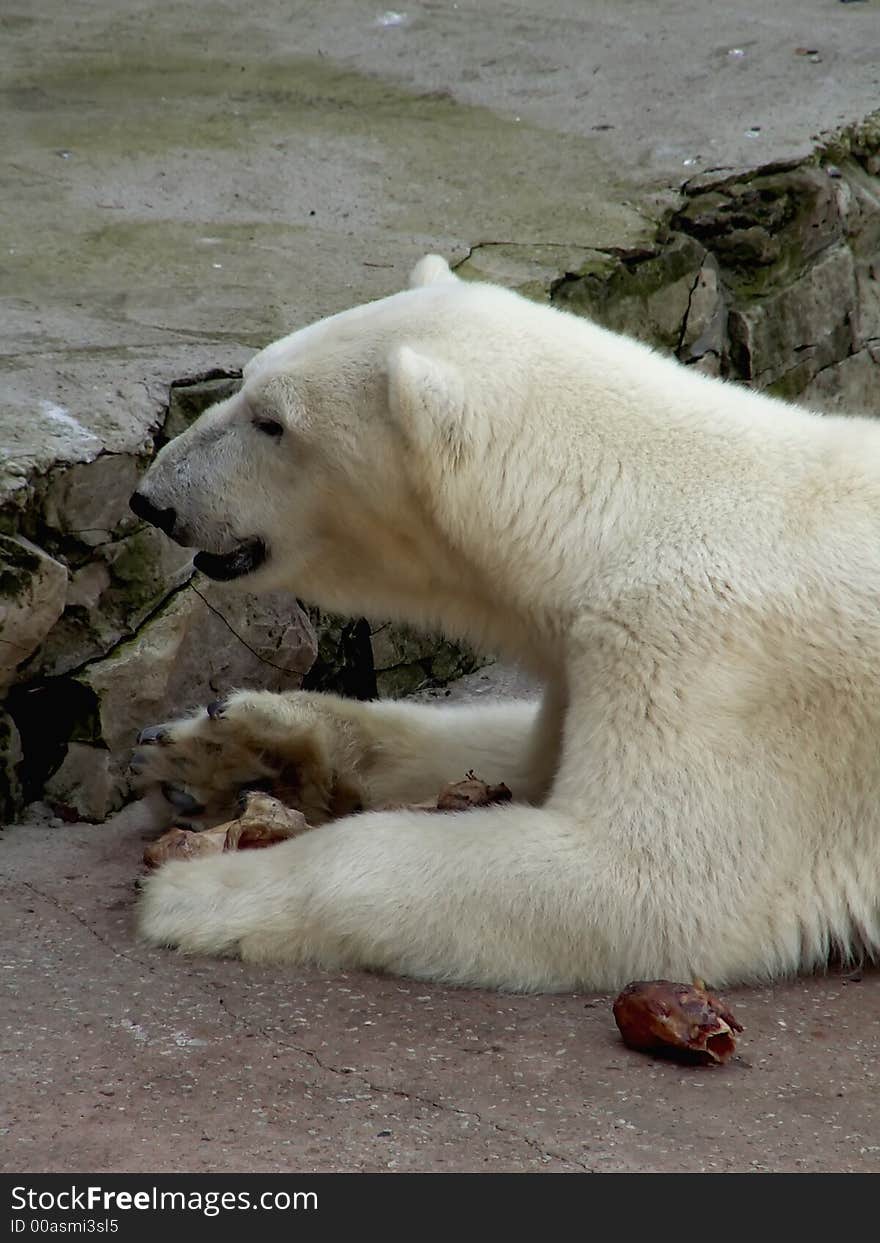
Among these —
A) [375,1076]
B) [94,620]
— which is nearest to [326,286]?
[94,620]

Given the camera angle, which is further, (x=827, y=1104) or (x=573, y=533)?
(x=573, y=533)

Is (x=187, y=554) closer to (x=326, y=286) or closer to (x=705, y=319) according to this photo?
(x=326, y=286)

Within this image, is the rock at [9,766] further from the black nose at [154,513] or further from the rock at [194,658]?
the black nose at [154,513]

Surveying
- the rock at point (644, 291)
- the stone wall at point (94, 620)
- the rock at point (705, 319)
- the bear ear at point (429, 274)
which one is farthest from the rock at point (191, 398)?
the rock at point (705, 319)

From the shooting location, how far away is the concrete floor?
211cm

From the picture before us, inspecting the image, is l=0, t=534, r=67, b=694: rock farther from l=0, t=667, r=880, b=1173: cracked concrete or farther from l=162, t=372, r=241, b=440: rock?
l=0, t=667, r=880, b=1173: cracked concrete

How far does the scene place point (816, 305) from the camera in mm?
5090

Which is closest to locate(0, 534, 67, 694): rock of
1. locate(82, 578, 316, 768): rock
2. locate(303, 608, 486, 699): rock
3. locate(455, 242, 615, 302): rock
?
locate(82, 578, 316, 768): rock

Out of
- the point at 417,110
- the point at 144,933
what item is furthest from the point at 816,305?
the point at 144,933

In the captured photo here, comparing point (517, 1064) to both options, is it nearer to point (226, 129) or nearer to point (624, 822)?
point (624, 822)

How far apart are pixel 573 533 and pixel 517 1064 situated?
0.86m

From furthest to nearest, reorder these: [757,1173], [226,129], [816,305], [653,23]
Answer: [653,23] < [226,129] < [816,305] < [757,1173]

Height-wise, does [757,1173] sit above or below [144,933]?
above

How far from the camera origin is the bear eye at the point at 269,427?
114 inches
